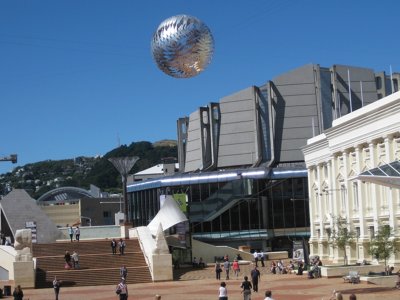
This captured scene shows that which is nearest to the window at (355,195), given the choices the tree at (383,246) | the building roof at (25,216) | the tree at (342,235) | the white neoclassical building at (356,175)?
the white neoclassical building at (356,175)

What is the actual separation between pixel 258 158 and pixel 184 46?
7298cm

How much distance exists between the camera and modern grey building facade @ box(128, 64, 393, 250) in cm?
9025

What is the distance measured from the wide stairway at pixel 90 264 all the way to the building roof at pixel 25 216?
23.3ft

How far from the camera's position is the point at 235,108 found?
343ft

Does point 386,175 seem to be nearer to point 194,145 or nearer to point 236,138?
point 236,138

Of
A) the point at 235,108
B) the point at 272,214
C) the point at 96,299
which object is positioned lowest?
the point at 96,299

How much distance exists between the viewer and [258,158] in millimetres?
100562

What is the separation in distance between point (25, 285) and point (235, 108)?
57.7 m

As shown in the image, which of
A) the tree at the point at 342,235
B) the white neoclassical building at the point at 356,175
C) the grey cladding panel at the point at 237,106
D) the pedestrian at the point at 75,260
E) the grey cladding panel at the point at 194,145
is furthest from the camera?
the grey cladding panel at the point at 194,145

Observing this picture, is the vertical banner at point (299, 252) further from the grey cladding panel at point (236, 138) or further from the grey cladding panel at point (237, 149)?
the grey cladding panel at point (236, 138)

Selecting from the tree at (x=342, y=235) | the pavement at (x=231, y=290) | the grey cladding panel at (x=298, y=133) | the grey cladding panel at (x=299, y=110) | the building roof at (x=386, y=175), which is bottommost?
the pavement at (x=231, y=290)

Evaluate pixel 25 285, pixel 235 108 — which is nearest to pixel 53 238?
pixel 25 285

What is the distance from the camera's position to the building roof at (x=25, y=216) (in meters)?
71.0

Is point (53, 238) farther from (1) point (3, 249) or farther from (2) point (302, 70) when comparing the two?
(2) point (302, 70)
